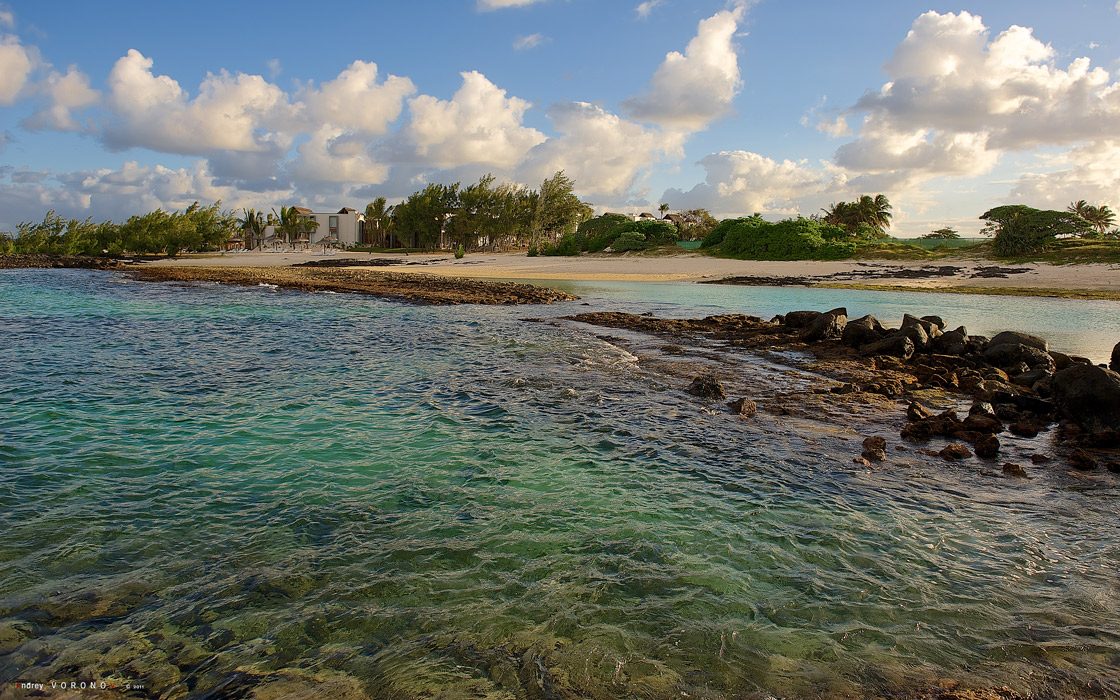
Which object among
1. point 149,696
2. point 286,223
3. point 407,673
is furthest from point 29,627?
point 286,223

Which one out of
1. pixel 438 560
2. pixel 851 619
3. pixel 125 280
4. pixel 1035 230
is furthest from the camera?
pixel 1035 230

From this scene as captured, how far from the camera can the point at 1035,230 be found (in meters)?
45.2

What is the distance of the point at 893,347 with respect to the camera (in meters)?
15.8

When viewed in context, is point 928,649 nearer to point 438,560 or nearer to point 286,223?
point 438,560

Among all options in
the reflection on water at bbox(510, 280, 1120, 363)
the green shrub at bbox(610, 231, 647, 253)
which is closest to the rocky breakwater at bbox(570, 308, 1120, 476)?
the reflection on water at bbox(510, 280, 1120, 363)

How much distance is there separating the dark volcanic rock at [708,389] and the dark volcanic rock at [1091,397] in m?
5.44

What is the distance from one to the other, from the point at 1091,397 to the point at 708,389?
19.2 feet

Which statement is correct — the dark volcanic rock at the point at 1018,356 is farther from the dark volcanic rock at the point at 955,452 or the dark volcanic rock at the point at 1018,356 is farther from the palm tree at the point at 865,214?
the palm tree at the point at 865,214

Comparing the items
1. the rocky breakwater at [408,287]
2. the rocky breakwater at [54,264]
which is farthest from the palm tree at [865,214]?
the rocky breakwater at [54,264]

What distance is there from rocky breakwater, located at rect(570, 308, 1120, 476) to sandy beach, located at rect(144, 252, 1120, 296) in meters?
26.8

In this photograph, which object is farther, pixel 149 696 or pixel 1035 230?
pixel 1035 230

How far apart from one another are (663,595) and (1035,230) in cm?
5502

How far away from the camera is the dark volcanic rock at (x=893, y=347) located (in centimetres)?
1566

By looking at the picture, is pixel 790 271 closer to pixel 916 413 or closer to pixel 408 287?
pixel 408 287
